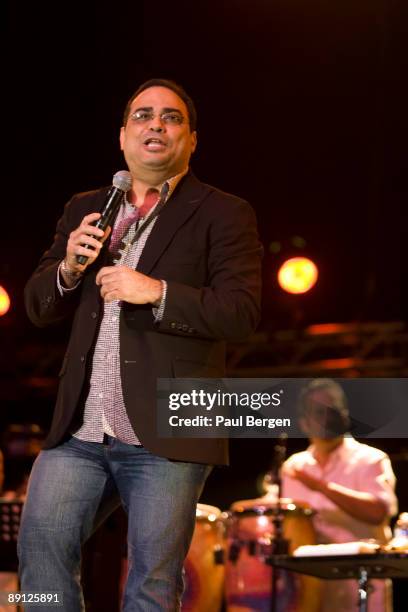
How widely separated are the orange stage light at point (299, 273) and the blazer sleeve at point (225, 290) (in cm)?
667

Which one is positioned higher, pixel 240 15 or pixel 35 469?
pixel 240 15

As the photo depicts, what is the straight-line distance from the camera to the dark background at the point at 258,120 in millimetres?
8180

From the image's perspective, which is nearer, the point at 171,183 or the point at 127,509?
the point at 127,509

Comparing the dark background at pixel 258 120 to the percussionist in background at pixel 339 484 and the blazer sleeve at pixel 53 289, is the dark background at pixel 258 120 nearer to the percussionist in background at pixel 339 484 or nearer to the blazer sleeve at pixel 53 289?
the percussionist in background at pixel 339 484

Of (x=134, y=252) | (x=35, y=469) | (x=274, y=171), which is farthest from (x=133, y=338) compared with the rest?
(x=274, y=171)

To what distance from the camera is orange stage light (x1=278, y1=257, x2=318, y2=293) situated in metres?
9.74

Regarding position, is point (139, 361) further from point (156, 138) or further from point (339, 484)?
point (339, 484)

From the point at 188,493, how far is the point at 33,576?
49 cm

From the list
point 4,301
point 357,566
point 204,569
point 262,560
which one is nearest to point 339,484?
point 262,560

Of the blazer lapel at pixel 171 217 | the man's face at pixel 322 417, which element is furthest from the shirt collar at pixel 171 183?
the man's face at pixel 322 417

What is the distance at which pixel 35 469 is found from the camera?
291cm

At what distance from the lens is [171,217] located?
9.95 ft

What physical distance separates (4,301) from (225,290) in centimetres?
726

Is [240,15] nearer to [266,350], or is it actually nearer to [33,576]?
[266,350]
